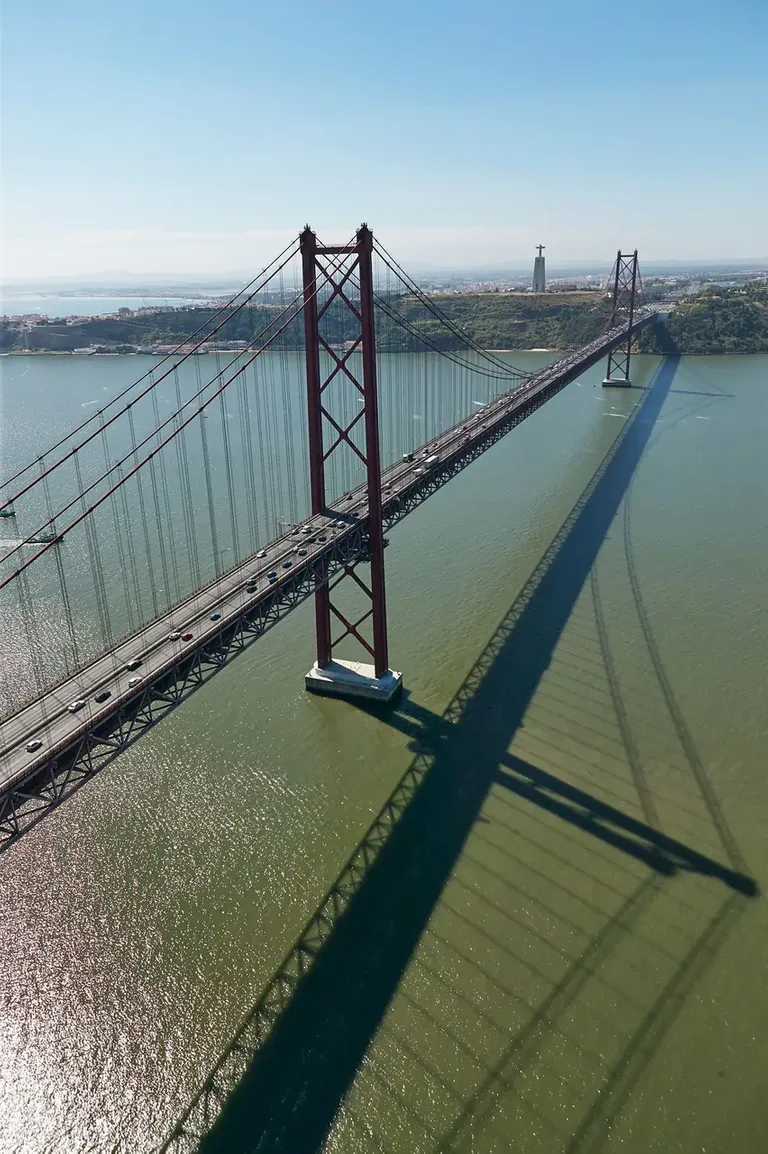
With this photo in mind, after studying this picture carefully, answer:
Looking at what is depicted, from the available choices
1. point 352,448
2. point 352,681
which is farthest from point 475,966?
point 352,448

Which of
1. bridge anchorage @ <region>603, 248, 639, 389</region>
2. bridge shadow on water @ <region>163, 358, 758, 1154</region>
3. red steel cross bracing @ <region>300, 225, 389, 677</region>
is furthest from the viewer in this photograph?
bridge anchorage @ <region>603, 248, 639, 389</region>

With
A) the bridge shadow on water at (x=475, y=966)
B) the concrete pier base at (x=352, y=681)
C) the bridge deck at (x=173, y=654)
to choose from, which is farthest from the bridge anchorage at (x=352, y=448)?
the bridge shadow on water at (x=475, y=966)

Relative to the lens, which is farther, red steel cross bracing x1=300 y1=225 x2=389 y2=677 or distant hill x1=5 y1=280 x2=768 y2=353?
distant hill x1=5 y1=280 x2=768 y2=353

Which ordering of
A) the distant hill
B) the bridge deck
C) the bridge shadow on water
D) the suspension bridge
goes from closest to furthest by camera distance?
the bridge shadow on water
the bridge deck
the suspension bridge
the distant hill

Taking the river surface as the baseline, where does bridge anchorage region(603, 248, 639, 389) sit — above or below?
above

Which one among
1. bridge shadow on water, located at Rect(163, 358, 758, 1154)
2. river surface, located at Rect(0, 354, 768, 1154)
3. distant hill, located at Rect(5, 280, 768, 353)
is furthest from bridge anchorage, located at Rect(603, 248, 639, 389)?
bridge shadow on water, located at Rect(163, 358, 758, 1154)

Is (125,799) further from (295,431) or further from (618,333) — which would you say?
(618,333)

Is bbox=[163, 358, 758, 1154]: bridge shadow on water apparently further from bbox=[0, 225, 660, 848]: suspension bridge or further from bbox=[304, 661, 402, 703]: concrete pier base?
bbox=[0, 225, 660, 848]: suspension bridge

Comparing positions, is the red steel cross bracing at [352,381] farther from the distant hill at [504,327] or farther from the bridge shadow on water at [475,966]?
the distant hill at [504,327]
